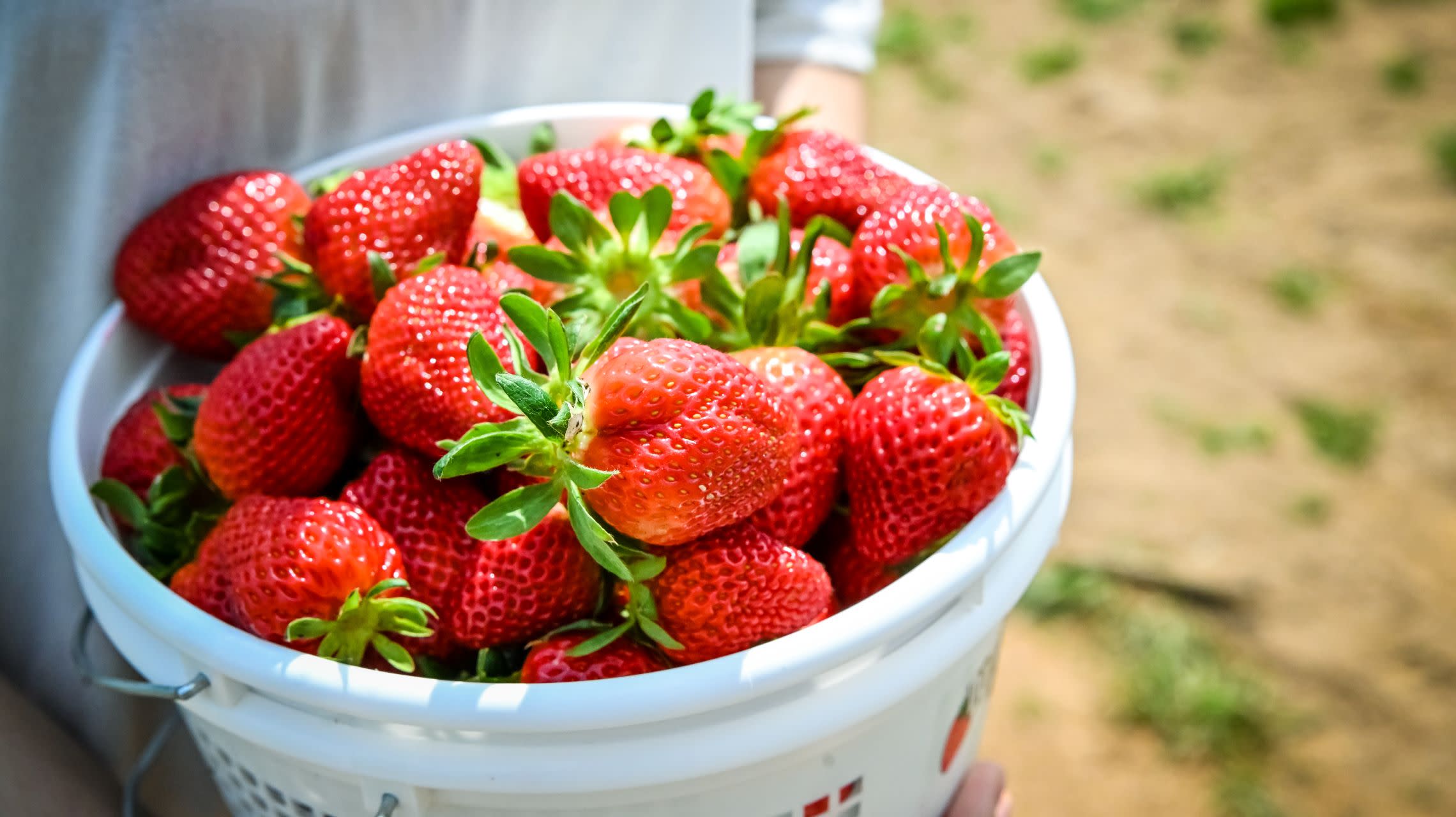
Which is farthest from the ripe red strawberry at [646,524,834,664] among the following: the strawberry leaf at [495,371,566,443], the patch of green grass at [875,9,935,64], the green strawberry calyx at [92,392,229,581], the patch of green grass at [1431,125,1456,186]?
the patch of green grass at [875,9,935,64]

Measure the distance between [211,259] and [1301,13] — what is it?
9.79ft

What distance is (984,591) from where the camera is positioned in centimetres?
70

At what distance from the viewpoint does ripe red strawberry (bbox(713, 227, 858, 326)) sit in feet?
2.62

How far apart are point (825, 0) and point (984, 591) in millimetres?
777

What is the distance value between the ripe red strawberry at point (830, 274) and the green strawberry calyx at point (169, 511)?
0.36 metres

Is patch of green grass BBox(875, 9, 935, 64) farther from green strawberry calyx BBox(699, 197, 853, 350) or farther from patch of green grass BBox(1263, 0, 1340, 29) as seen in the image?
green strawberry calyx BBox(699, 197, 853, 350)

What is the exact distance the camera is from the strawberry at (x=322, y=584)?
0.65 metres

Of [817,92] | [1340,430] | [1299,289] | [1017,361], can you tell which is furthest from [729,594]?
[1299,289]

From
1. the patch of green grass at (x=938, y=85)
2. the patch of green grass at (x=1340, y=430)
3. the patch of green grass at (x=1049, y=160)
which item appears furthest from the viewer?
the patch of green grass at (x=938, y=85)

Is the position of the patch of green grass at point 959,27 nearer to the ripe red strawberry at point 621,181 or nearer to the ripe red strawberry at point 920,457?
the ripe red strawberry at point 621,181

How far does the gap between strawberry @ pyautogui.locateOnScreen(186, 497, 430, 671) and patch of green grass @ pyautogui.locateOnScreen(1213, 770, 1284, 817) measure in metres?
1.36

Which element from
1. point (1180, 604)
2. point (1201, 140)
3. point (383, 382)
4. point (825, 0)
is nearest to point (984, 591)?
point (383, 382)

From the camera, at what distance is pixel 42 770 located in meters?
0.81

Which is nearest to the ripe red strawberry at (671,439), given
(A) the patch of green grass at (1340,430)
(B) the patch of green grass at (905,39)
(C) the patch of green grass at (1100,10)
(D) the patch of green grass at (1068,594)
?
(D) the patch of green grass at (1068,594)
